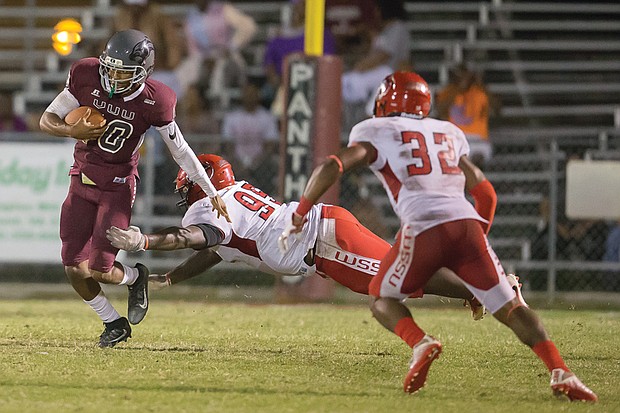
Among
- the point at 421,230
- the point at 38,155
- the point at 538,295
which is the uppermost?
the point at 421,230

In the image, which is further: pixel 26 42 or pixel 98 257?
pixel 26 42

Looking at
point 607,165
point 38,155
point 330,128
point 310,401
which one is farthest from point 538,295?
point 310,401

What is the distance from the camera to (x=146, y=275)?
7.46 metres

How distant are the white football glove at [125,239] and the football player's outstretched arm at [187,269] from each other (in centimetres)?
66

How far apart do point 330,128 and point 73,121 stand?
4.64 m

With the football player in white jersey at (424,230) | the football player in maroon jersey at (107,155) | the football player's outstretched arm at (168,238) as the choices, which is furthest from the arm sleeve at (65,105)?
the football player in white jersey at (424,230)

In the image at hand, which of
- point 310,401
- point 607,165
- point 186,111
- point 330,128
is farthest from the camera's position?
point 186,111

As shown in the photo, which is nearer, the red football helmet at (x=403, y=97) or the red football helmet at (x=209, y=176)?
the red football helmet at (x=403, y=97)

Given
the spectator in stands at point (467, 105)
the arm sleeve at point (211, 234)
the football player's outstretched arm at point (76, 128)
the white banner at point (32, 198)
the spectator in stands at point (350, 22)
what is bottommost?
the white banner at point (32, 198)

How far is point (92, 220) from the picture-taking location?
23.6ft

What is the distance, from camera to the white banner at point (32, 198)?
40.0 feet

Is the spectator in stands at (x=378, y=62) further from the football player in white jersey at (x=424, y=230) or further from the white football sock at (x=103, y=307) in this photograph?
the football player in white jersey at (x=424, y=230)

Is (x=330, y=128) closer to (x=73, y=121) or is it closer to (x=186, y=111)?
(x=186, y=111)

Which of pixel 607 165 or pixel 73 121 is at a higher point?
pixel 73 121
